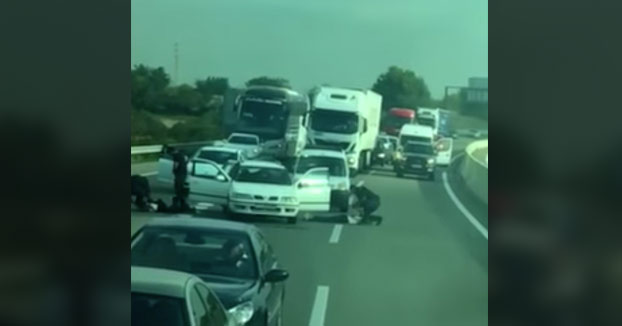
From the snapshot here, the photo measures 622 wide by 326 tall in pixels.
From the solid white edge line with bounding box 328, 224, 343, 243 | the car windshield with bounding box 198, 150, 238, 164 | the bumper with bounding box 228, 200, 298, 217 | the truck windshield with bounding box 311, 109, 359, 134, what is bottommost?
the solid white edge line with bounding box 328, 224, 343, 243

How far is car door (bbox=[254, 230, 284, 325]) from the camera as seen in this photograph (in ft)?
24.9

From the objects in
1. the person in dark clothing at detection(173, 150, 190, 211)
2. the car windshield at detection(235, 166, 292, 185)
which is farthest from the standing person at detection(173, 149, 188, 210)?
the car windshield at detection(235, 166, 292, 185)

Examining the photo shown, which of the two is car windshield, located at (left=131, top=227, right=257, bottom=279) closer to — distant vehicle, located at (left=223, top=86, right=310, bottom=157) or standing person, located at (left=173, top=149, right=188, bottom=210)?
standing person, located at (left=173, top=149, right=188, bottom=210)

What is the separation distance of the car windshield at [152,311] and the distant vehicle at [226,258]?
86mm

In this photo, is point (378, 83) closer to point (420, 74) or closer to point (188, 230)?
point (420, 74)

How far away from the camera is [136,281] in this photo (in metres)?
7.58

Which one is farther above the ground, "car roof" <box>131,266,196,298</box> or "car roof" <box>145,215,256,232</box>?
"car roof" <box>145,215,256,232</box>

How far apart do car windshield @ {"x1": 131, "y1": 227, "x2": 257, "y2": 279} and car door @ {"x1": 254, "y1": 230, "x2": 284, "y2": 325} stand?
A: 0.04 m

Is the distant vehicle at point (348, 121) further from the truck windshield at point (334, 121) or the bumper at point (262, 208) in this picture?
the bumper at point (262, 208)

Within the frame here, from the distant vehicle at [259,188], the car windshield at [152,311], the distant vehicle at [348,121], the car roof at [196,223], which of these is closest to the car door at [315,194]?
the distant vehicle at [259,188]

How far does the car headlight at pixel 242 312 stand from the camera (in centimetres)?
759
